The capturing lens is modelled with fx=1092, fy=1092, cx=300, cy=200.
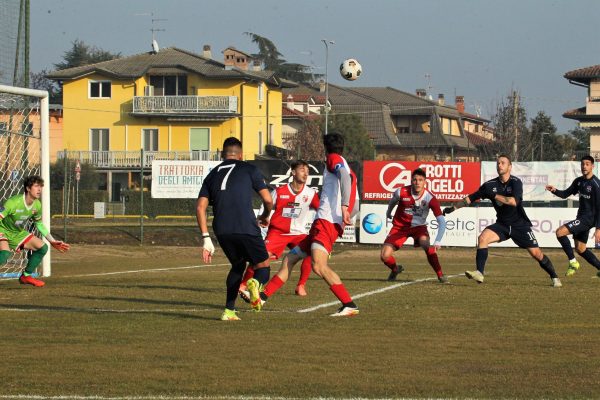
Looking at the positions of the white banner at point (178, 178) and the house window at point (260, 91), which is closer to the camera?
the white banner at point (178, 178)

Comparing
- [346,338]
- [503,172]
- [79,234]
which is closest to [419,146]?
[79,234]

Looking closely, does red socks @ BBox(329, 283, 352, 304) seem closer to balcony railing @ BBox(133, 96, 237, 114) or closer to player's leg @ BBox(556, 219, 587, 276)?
player's leg @ BBox(556, 219, 587, 276)

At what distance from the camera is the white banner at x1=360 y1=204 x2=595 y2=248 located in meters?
31.8

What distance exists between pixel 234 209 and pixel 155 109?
59.6 metres

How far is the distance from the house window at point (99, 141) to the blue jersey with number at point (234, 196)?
60.9m

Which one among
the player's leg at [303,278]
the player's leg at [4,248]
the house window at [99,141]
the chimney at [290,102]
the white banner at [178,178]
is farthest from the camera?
the chimney at [290,102]

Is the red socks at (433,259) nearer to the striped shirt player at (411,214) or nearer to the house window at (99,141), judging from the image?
the striped shirt player at (411,214)

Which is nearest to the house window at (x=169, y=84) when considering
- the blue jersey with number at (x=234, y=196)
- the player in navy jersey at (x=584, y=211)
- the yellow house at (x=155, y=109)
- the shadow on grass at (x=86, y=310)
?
the yellow house at (x=155, y=109)

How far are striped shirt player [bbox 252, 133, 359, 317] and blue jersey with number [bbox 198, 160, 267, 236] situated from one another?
858 millimetres

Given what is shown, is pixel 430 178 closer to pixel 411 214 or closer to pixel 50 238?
pixel 411 214

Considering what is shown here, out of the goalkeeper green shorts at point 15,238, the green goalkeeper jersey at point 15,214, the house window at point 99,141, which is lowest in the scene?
the goalkeeper green shorts at point 15,238

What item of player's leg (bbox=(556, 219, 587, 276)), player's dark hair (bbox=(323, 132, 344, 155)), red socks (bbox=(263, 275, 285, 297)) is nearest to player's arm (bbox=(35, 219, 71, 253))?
red socks (bbox=(263, 275, 285, 297))

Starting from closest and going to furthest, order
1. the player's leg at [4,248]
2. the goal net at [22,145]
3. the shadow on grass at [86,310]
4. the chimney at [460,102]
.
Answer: the shadow on grass at [86,310]
the player's leg at [4,248]
the goal net at [22,145]
the chimney at [460,102]

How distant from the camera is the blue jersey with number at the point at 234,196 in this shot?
Result: 11688 millimetres
